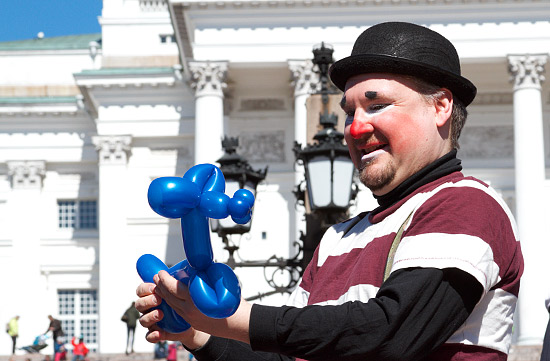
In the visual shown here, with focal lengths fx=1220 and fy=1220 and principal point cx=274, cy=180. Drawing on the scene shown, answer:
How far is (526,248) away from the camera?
119ft

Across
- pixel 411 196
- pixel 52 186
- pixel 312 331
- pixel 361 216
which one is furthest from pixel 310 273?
pixel 52 186

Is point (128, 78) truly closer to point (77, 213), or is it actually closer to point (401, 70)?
point (77, 213)

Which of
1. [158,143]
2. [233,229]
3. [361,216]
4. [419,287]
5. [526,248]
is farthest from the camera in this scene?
[158,143]

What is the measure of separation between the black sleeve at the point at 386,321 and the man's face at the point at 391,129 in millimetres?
389

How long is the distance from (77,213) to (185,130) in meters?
5.01

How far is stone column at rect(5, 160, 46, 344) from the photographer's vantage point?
4200 cm

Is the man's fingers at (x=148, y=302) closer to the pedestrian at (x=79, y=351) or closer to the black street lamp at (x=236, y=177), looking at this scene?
the black street lamp at (x=236, y=177)

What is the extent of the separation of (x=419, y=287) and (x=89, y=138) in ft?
136

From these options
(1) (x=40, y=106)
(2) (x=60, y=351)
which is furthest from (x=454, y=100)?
(1) (x=40, y=106)

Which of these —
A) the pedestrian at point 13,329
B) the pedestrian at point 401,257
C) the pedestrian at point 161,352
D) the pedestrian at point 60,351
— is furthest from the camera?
the pedestrian at point 13,329

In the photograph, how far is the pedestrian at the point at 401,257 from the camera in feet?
7.97

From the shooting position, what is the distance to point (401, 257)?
2.51 meters

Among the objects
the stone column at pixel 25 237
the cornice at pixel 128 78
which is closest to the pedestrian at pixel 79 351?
the stone column at pixel 25 237

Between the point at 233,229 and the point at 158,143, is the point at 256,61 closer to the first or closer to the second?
the point at 158,143
